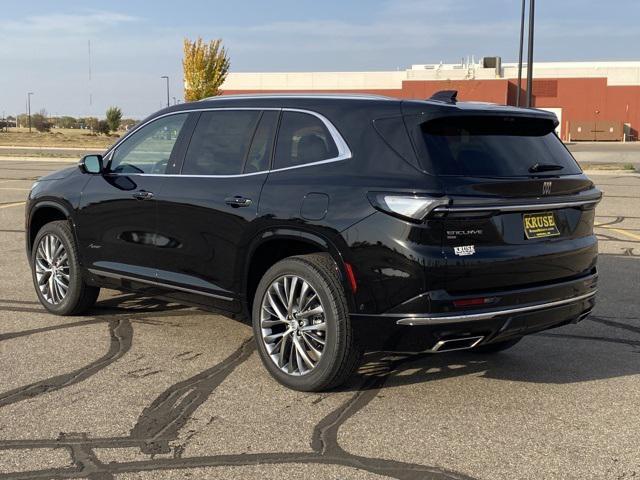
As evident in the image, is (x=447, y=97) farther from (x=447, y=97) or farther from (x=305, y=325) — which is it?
(x=305, y=325)

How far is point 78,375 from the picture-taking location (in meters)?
5.13

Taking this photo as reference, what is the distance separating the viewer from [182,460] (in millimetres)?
3838

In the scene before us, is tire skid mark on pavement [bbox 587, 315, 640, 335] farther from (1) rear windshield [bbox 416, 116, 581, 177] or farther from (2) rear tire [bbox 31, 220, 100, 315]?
(2) rear tire [bbox 31, 220, 100, 315]

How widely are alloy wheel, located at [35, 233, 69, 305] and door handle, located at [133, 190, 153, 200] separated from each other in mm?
1085

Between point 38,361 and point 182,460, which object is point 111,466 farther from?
point 38,361

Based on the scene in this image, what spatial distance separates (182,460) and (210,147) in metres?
2.49

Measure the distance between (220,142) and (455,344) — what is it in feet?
7.42

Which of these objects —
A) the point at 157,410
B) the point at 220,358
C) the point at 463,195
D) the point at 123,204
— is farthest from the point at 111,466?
the point at 123,204

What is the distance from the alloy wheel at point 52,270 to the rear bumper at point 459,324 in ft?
10.7

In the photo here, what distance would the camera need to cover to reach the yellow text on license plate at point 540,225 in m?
4.59

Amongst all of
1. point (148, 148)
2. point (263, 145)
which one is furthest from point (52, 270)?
point (263, 145)

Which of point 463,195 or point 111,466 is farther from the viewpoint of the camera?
point 463,195

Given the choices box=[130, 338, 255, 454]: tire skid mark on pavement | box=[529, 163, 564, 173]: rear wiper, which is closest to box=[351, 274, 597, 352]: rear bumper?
box=[529, 163, 564, 173]: rear wiper

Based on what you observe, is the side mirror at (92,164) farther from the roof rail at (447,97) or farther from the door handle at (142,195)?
the roof rail at (447,97)
